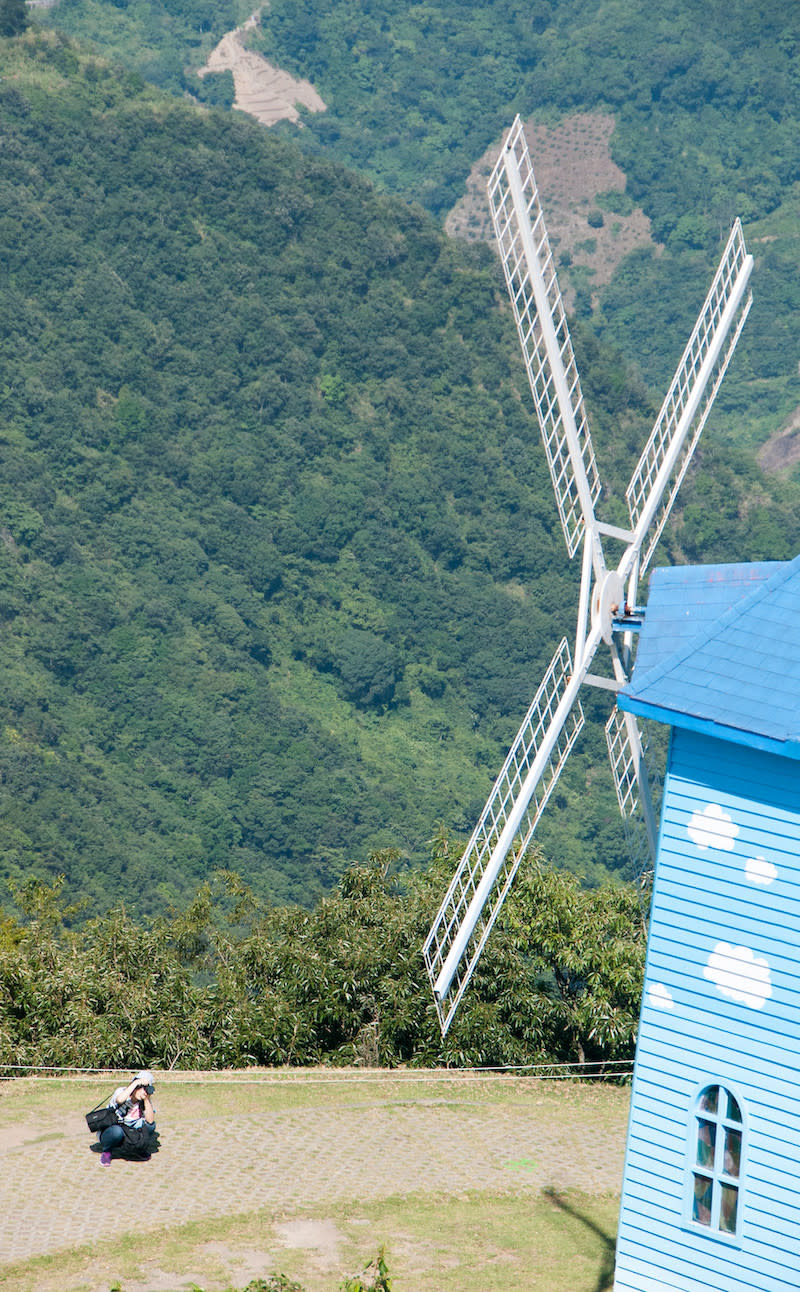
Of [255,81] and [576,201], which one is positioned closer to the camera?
[576,201]

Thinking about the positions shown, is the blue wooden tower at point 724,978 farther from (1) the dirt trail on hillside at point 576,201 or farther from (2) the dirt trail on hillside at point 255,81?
(2) the dirt trail on hillside at point 255,81

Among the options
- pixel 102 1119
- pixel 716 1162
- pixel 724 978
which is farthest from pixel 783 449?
pixel 716 1162

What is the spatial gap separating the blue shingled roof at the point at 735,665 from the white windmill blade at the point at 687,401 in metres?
3.81

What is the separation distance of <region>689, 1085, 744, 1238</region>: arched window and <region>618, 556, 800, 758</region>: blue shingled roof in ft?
8.34

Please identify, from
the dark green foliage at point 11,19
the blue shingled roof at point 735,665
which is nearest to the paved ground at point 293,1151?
the blue shingled roof at point 735,665

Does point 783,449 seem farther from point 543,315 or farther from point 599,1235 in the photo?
point 599,1235

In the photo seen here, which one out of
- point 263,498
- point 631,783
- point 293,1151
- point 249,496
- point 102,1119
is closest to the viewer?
point 102,1119

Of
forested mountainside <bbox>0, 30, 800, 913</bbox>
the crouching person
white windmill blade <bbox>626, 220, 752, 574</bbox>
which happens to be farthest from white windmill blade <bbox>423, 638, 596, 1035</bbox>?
forested mountainside <bbox>0, 30, 800, 913</bbox>

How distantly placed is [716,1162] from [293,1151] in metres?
5.28

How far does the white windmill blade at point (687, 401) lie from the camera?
18297mm

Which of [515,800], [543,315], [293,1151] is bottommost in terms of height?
[293,1151]

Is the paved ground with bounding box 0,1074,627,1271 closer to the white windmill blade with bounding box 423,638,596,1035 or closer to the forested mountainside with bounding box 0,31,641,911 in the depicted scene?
the white windmill blade with bounding box 423,638,596,1035

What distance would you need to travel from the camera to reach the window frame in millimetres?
12602

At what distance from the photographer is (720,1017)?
1276 centimetres
